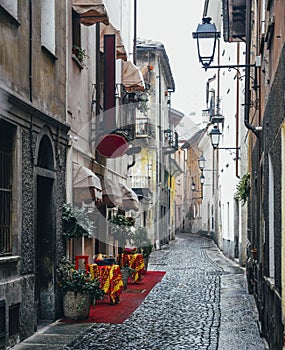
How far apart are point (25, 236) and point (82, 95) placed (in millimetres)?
5906

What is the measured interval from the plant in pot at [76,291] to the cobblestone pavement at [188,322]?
1.84 ft

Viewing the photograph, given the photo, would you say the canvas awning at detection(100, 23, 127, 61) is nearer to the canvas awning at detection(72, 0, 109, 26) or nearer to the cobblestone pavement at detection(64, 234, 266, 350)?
the canvas awning at detection(72, 0, 109, 26)

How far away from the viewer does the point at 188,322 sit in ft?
39.7

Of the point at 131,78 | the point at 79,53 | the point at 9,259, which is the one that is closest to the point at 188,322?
the point at 9,259

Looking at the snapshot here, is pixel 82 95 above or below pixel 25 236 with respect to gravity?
above

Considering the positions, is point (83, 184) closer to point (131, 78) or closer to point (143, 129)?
point (131, 78)

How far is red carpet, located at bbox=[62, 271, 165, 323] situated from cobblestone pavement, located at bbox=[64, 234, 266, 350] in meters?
0.19

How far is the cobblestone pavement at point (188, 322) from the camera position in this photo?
1008 cm

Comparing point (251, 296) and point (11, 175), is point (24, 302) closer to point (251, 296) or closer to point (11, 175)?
point (11, 175)

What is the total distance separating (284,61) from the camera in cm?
686

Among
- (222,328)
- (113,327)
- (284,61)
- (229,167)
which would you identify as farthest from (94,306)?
(229,167)

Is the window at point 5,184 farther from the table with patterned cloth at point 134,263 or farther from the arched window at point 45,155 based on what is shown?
the table with patterned cloth at point 134,263

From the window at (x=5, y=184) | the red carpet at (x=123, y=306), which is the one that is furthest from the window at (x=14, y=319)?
the red carpet at (x=123, y=306)

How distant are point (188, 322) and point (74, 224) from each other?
2648 millimetres
